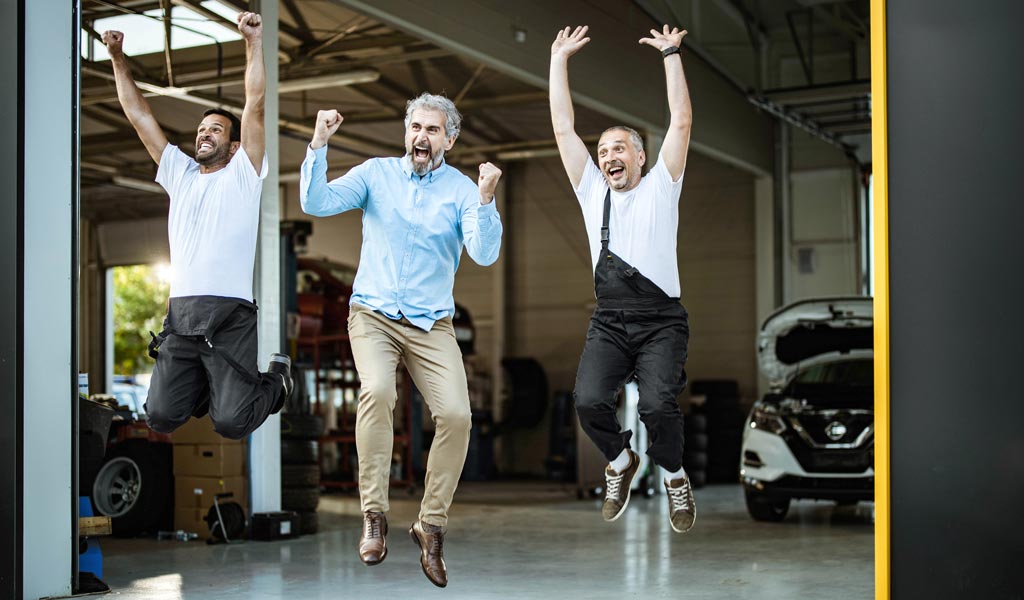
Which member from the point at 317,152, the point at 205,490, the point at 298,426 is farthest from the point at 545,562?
the point at 317,152

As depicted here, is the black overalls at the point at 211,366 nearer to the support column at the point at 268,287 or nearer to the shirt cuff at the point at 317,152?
the shirt cuff at the point at 317,152

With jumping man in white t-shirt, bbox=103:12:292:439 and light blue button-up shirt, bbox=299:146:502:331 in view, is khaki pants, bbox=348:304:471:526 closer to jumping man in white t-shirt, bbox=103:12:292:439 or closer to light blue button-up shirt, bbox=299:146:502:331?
light blue button-up shirt, bbox=299:146:502:331

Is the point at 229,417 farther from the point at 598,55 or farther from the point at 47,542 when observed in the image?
the point at 598,55

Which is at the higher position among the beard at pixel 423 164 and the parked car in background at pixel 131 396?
the beard at pixel 423 164

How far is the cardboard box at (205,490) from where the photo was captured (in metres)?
10.4

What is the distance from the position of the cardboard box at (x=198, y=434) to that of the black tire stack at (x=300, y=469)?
2.29 feet

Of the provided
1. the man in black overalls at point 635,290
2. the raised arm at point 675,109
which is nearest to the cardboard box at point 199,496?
the man in black overalls at point 635,290

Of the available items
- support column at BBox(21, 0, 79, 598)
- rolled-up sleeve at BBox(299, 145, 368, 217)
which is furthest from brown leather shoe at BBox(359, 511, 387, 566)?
support column at BBox(21, 0, 79, 598)

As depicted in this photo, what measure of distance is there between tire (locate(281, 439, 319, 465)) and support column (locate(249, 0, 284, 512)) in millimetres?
558

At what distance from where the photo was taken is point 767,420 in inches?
447

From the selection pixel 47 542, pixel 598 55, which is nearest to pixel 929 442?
pixel 47 542

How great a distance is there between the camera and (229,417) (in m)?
5.57

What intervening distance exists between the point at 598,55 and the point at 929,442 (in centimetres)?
931

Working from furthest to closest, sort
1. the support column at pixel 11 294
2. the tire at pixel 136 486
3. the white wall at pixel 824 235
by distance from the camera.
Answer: the white wall at pixel 824 235 → the tire at pixel 136 486 → the support column at pixel 11 294
